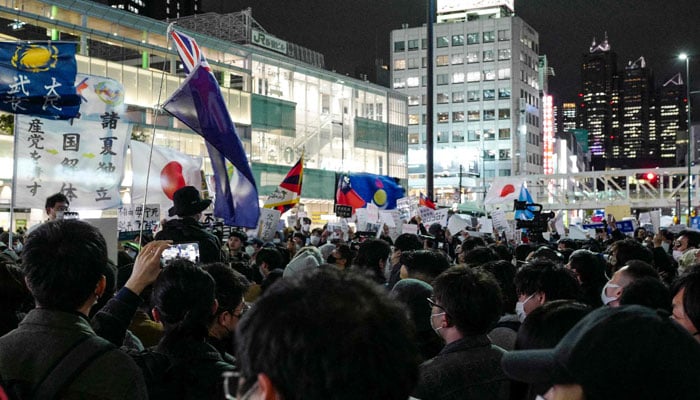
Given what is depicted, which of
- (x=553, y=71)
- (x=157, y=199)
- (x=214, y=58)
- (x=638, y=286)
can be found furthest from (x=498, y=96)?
(x=638, y=286)

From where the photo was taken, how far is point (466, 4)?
114125 millimetres

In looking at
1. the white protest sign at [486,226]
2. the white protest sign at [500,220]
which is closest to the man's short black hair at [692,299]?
the white protest sign at [500,220]

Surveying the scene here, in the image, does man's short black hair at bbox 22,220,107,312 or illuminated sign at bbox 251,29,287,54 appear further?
illuminated sign at bbox 251,29,287,54

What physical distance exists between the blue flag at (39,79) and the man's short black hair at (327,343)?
7892 mm

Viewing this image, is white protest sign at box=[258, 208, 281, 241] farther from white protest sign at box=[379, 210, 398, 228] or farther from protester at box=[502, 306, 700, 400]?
protester at box=[502, 306, 700, 400]

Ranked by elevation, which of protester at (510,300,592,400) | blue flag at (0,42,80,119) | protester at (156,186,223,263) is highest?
blue flag at (0,42,80,119)

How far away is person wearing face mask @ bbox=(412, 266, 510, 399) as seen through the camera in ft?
11.1

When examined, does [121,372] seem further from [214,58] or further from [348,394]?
[214,58]

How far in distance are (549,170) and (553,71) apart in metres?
23.4

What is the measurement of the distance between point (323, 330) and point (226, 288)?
2.58 m

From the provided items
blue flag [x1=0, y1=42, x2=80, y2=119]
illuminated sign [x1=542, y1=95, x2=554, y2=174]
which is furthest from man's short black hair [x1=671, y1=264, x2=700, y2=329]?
illuminated sign [x1=542, y1=95, x2=554, y2=174]

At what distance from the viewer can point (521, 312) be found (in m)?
5.35

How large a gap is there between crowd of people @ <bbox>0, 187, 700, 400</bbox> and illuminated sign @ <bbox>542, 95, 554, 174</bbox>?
109 m

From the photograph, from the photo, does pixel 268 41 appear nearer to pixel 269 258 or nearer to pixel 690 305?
pixel 269 258
